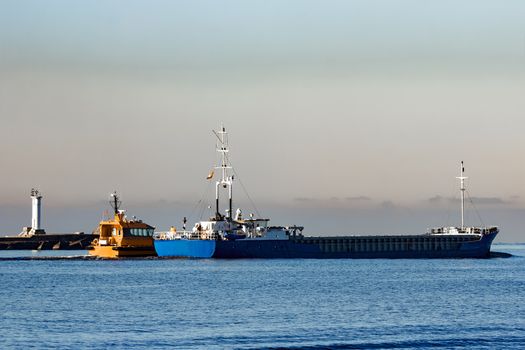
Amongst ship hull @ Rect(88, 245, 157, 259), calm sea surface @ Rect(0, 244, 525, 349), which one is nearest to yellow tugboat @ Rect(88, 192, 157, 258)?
ship hull @ Rect(88, 245, 157, 259)

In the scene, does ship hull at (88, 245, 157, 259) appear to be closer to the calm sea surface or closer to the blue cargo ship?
the blue cargo ship

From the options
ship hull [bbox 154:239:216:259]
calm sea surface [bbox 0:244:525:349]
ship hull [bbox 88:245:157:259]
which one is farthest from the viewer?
ship hull [bbox 88:245:157:259]

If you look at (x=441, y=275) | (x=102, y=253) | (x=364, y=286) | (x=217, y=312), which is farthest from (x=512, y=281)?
(x=102, y=253)

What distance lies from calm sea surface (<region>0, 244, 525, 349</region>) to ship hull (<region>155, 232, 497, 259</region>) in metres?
20.3

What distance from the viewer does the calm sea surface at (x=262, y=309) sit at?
5616 cm

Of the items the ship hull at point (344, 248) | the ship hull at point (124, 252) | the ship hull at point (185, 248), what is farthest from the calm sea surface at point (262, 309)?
the ship hull at point (124, 252)

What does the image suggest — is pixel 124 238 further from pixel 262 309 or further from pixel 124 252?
pixel 262 309

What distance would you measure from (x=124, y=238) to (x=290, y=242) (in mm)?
22754

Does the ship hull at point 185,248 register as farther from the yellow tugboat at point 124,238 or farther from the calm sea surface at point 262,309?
the calm sea surface at point 262,309

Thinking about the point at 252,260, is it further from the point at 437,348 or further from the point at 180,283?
the point at 437,348

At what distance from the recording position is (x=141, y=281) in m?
101

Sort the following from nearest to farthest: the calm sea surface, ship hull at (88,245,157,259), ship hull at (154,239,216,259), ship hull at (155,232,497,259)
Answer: the calm sea surface
ship hull at (154,239,216,259)
ship hull at (155,232,497,259)
ship hull at (88,245,157,259)

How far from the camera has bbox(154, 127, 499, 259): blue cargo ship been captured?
139 metres

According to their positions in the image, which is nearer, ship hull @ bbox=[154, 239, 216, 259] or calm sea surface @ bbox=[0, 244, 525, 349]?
calm sea surface @ bbox=[0, 244, 525, 349]
